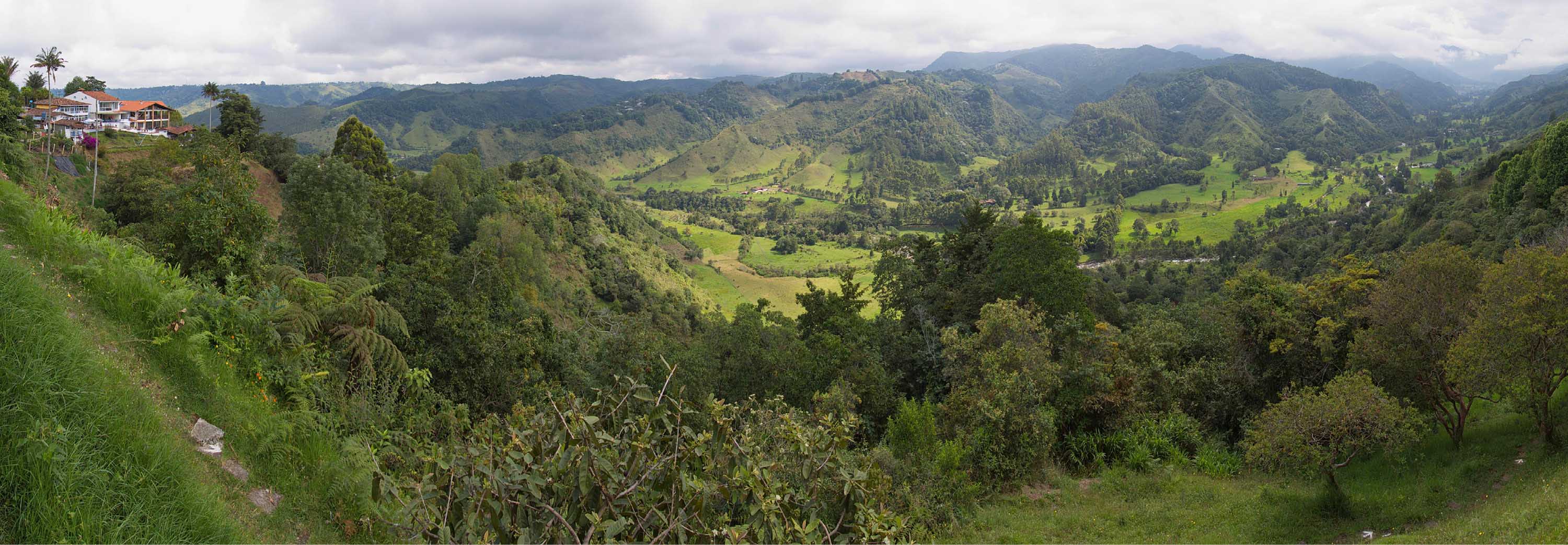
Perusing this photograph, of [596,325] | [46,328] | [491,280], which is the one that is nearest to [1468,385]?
[46,328]

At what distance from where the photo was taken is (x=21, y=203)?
288 inches

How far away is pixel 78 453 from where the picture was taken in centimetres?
416

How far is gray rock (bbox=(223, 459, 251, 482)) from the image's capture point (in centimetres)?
551

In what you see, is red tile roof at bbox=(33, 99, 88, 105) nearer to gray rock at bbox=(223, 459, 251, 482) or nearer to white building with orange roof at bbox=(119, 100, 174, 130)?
white building with orange roof at bbox=(119, 100, 174, 130)

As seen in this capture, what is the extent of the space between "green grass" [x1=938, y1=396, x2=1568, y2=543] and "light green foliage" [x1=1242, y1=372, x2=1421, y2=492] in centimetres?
113

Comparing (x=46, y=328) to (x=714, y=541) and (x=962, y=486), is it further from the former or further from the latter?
(x=962, y=486)

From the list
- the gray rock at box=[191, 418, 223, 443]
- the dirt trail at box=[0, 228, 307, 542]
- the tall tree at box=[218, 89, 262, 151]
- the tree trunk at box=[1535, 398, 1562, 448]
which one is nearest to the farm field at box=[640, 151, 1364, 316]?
the tall tree at box=[218, 89, 262, 151]

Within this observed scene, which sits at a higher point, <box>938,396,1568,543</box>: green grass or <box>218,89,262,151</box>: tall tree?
<box>218,89,262,151</box>: tall tree

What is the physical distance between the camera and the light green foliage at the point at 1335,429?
13.1 metres

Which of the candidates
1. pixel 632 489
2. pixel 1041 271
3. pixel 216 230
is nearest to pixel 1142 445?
pixel 1041 271

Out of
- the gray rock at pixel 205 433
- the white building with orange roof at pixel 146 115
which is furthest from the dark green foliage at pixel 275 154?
the gray rock at pixel 205 433

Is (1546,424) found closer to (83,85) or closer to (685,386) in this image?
(685,386)

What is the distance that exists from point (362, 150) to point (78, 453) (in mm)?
42420

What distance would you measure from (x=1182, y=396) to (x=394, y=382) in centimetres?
2170
